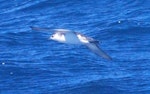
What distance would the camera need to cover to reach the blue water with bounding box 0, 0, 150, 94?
19.1m

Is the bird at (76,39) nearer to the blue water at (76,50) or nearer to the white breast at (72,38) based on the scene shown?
the white breast at (72,38)

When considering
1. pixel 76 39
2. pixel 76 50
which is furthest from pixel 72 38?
pixel 76 50

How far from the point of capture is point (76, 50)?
2272cm

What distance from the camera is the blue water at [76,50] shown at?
19.1m

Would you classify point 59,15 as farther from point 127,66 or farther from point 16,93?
point 16,93

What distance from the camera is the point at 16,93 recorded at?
60.8 feet

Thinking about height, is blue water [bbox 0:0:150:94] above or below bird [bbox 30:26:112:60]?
below

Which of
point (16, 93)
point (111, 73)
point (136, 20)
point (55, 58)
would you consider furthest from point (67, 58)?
point (136, 20)

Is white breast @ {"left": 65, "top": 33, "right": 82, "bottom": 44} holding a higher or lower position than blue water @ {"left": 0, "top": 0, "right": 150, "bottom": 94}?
higher

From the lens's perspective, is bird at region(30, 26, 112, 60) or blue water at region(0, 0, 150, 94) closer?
bird at region(30, 26, 112, 60)

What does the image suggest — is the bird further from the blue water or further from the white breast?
the blue water

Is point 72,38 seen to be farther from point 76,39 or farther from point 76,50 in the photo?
point 76,50

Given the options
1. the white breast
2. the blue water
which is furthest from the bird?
the blue water

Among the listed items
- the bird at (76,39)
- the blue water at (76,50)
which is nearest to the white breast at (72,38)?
the bird at (76,39)
